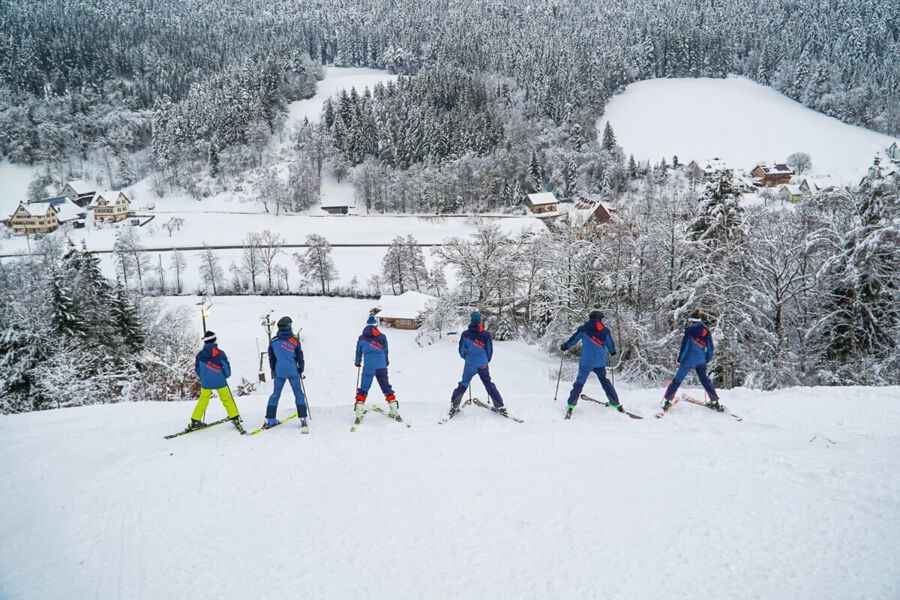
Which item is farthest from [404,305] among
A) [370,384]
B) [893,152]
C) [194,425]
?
[893,152]

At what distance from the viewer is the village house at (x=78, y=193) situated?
278ft

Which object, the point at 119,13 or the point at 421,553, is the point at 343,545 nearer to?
the point at 421,553

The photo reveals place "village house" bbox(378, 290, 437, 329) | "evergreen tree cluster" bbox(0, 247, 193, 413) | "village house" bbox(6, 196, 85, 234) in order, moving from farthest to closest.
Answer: "village house" bbox(6, 196, 85, 234)
"village house" bbox(378, 290, 437, 329)
"evergreen tree cluster" bbox(0, 247, 193, 413)

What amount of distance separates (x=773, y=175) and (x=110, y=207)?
116070 millimetres

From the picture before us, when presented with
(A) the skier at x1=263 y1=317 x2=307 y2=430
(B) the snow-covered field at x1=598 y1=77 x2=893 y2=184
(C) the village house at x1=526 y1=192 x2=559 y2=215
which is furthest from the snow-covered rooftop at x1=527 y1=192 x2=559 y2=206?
(A) the skier at x1=263 y1=317 x2=307 y2=430

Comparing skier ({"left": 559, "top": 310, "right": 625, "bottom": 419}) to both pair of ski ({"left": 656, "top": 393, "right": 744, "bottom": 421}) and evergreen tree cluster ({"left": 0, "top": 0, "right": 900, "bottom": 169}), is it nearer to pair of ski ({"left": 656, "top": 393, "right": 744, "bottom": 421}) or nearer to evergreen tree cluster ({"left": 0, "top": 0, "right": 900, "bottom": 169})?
pair of ski ({"left": 656, "top": 393, "right": 744, "bottom": 421})

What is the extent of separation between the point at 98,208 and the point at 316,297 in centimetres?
5609

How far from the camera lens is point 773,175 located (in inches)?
3091

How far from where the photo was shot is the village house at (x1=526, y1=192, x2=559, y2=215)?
241ft

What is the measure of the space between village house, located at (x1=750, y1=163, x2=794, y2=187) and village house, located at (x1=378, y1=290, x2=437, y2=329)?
69978mm

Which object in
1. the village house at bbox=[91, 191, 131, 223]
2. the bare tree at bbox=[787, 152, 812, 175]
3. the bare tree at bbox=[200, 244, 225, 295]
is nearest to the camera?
the bare tree at bbox=[200, 244, 225, 295]

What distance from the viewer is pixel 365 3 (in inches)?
7052

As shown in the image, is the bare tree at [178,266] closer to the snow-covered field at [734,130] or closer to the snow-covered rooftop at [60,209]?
the snow-covered rooftop at [60,209]

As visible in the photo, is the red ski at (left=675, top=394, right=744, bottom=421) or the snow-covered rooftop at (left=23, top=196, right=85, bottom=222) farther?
the snow-covered rooftop at (left=23, top=196, right=85, bottom=222)
